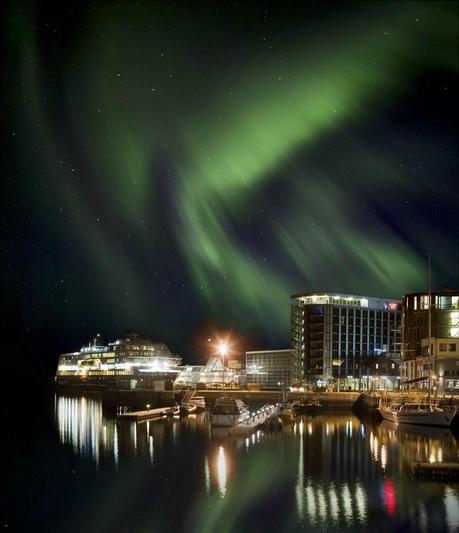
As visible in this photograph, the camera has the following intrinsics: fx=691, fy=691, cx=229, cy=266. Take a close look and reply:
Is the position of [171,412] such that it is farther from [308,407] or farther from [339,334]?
[339,334]

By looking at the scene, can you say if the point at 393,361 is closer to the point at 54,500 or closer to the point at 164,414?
the point at 164,414

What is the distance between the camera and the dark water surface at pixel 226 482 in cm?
3294

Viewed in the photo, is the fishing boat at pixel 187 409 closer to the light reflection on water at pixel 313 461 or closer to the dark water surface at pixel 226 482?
the light reflection on water at pixel 313 461

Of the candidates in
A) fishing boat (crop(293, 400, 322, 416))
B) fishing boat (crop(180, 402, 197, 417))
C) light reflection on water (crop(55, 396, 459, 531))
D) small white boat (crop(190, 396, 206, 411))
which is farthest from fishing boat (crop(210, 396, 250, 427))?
small white boat (crop(190, 396, 206, 411))

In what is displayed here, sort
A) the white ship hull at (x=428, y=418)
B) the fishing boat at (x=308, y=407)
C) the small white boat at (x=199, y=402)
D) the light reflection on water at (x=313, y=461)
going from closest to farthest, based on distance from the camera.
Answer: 1. the light reflection on water at (x=313, y=461)
2. the white ship hull at (x=428, y=418)
3. the fishing boat at (x=308, y=407)
4. the small white boat at (x=199, y=402)

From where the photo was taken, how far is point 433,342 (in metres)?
106

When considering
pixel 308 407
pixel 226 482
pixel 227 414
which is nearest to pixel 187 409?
pixel 308 407

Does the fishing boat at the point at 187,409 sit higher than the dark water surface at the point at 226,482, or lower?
lower

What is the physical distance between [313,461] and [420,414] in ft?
89.6

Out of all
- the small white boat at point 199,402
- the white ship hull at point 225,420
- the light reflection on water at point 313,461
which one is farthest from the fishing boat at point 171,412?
the white ship hull at point 225,420

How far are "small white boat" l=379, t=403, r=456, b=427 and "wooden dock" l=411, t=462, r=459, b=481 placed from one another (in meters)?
31.4

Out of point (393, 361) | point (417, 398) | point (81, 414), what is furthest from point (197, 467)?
point (393, 361)

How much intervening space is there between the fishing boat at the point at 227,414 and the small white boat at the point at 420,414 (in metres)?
17.6

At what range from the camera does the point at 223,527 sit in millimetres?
31719
